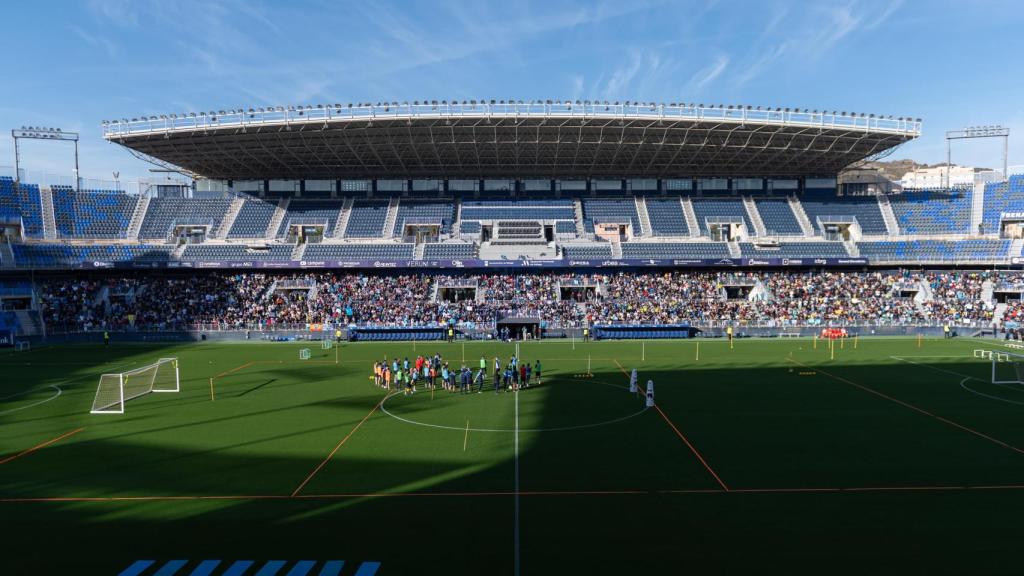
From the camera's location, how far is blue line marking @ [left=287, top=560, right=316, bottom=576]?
11.0m

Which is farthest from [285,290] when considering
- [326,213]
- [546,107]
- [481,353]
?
[546,107]

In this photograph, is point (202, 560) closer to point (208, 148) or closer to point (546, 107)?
point (546, 107)

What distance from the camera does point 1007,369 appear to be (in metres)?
31.5

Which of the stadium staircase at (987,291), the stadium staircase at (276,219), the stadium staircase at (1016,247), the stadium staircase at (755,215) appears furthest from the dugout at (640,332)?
the stadium staircase at (276,219)

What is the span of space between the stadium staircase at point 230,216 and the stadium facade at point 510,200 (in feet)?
0.63

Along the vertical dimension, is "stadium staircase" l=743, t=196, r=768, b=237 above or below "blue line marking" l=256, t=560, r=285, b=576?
above

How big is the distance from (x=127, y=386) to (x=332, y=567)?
21.4 metres

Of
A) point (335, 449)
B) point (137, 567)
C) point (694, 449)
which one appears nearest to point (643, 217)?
point (694, 449)

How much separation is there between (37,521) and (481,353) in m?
28.9

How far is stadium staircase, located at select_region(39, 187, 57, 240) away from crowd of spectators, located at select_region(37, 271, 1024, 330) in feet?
19.0

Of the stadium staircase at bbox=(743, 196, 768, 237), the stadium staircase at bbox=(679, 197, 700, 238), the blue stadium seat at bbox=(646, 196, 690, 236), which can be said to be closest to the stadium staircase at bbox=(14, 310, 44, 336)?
the blue stadium seat at bbox=(646, 196, 690, 236)

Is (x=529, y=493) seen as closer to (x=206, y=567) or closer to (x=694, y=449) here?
(x=694, y=449)

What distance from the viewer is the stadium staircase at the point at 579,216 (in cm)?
6240

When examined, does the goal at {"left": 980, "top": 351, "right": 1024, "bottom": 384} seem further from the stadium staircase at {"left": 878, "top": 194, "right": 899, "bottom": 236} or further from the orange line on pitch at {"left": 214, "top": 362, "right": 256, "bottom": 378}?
the orange line on pitch at {"left": 214, "top": 362, "right": 256, "bottom": 378}
